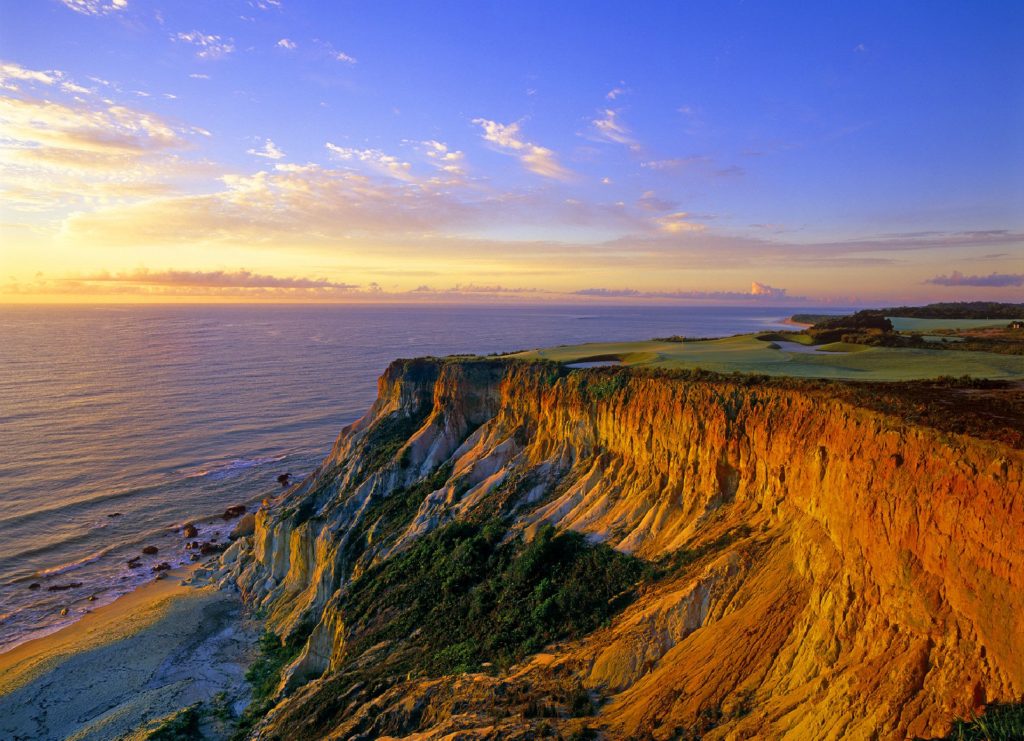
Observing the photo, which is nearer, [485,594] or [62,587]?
[485,594]

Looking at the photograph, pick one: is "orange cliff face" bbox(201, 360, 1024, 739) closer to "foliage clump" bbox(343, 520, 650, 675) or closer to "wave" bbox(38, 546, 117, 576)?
"foliage clump" bbox(343, 520, 650, 675)

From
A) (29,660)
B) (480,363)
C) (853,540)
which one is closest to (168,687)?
(29,660)

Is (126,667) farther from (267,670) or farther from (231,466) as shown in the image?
(231,466)

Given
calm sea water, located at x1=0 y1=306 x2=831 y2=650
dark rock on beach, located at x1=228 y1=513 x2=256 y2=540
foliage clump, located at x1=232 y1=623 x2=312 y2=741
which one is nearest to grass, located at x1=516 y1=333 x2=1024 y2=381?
foliage clump, located at x1=232 y1=623 x2=312 y2=741

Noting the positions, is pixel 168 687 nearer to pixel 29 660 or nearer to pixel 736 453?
pixel 29 660

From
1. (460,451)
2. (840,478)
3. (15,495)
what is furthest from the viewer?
(15,495)

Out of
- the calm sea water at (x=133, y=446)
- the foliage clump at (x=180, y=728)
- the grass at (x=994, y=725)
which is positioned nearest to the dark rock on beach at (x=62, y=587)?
the calm sea water at (x=133, y=446)

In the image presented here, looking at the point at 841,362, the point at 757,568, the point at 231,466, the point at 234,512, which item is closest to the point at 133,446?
the point at 231,466
